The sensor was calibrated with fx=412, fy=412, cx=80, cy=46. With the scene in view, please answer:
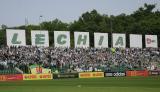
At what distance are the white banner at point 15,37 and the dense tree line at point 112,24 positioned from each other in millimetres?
37170

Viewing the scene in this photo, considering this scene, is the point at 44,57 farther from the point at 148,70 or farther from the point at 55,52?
the point at 148,70

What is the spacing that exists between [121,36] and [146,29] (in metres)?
31.0

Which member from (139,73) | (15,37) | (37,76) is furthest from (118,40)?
(15,37)

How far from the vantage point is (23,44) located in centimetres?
5825

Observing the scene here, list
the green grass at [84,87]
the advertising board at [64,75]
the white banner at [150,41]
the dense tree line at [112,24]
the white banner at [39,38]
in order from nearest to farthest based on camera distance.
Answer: the green grass at [84,87] < the advertising board at [64,75] < the white banner at [39,38] < the white banner at [150,41] < the dense tree line at [112,24]

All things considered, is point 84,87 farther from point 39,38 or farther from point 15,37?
point 39,38

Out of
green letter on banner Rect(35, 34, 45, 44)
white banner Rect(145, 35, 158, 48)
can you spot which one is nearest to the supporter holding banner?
green letter on banner Rect(35, 34, 45, 44)

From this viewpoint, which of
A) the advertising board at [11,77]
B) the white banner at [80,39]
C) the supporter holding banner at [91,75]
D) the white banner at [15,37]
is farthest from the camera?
the white banner at [80,39]

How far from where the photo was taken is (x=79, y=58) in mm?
63531

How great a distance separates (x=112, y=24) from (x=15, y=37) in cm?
5664

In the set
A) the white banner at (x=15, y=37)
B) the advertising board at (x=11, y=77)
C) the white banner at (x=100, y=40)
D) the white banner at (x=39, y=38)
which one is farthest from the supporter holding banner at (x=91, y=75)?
the white banner at (x=15, y=37)

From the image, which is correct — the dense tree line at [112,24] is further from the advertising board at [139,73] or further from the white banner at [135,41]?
the advertising board at [139,73]

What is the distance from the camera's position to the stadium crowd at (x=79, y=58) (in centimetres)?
A: 5700

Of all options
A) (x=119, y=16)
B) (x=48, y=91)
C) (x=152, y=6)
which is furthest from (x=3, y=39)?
(x=48, y=91)
